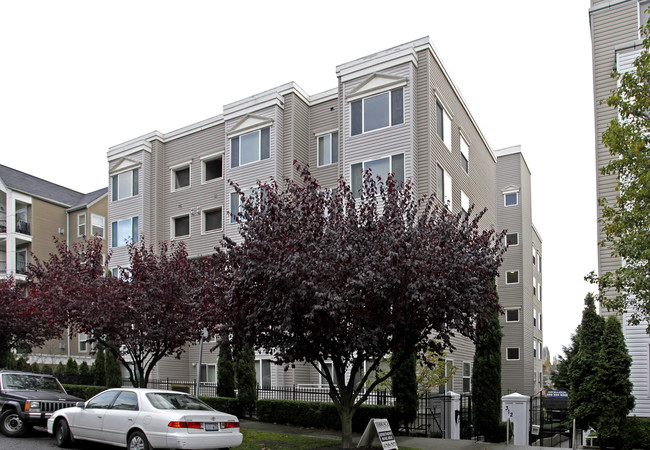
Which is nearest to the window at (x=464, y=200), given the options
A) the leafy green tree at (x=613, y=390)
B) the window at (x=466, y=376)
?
the window at (x=466, y=376)

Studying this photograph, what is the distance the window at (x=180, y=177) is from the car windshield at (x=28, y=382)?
16162 mm

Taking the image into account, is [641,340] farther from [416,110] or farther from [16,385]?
[16,385]

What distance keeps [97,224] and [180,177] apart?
12599mm

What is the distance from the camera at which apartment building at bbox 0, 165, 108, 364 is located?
4009 centimetres

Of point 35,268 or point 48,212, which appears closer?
point 35,268

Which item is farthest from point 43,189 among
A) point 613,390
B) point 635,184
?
point 635,184

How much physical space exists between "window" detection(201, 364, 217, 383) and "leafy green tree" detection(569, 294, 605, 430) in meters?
18.9

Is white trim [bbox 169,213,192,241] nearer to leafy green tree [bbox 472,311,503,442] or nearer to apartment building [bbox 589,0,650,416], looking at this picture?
leafy green tree [bbox 472,311,503,442]

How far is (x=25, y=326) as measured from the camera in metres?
25.7

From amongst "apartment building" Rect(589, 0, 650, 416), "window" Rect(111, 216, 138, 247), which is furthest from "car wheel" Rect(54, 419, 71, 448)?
"window" Rect(111, 216, 138, 247)

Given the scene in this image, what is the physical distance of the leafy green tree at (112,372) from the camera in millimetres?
26422

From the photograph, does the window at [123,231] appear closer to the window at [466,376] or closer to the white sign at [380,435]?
the window at [466,376]

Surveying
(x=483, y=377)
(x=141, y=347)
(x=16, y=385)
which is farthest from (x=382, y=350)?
(x=16, y=385)

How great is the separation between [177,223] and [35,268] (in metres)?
10.2
